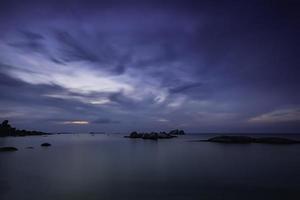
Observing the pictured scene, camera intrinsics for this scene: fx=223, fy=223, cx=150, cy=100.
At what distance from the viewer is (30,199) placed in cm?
1823

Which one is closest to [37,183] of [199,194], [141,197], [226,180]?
→ [141,197]

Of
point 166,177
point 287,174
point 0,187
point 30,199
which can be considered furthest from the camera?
point 287,174

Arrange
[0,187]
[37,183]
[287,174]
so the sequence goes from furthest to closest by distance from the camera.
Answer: [287,174], [37,183], [0,187]

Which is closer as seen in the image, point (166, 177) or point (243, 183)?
point (243, 183)

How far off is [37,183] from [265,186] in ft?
77.4

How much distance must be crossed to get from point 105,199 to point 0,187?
1175 centimetres

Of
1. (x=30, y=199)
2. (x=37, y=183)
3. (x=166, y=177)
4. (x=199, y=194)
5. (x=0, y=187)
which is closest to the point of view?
(x=30, y=199)

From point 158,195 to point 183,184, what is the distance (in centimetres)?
469

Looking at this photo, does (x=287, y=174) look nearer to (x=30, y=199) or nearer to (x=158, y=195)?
(x=158, y=195)

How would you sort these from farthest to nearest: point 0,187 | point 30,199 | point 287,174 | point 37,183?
point 287,174 → point 37,183 → point 0,187 → point 30,199

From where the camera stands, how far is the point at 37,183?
23.6 meters

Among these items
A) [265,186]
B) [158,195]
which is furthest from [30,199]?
[265,186]

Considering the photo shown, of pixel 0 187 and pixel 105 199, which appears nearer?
pixel 105 199

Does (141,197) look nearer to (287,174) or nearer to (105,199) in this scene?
(105,199)
